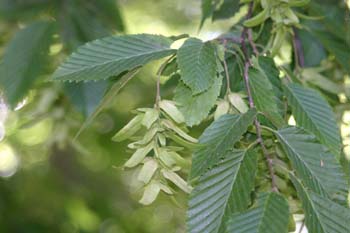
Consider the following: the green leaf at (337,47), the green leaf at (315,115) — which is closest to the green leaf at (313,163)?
the green leaf at (315,115)

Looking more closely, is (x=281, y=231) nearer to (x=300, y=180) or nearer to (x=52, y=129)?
(x=300, y=180)

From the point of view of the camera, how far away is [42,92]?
2.11 meters

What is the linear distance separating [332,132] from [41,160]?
110 inches

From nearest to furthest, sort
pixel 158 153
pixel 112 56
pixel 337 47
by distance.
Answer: pixel 158 153, pixel 112 56, pixel 337 47

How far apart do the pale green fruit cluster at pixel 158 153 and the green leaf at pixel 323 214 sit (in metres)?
0.18

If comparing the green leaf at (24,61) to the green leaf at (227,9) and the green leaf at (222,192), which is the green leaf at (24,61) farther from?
the green leaf at (222,192)

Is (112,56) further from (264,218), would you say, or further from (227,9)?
(227,9)

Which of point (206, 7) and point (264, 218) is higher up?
point (206, 7)

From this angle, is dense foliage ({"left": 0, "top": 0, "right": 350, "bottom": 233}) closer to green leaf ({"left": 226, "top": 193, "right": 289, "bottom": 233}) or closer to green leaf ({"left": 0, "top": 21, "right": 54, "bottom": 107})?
green leaf ({"left": 226, "top": 193, "right": 289, "bottom": 233})

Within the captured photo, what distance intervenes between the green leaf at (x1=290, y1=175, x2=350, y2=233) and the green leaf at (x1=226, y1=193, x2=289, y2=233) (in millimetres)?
36

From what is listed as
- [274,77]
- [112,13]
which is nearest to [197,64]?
→ [274,77]

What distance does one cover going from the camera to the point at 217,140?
1.08 meters

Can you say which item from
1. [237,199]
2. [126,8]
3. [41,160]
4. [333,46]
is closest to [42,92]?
[333,46]

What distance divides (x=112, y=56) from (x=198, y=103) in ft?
0.62
